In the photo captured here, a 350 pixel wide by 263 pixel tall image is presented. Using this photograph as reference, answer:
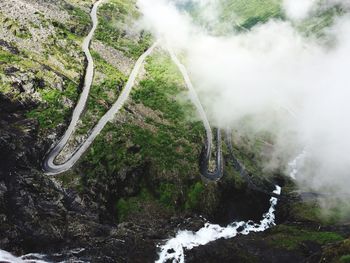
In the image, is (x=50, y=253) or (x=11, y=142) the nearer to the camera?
(x=50, y=253)

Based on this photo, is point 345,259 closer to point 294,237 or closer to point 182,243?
point 294,237

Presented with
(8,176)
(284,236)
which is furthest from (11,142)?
(284,236)

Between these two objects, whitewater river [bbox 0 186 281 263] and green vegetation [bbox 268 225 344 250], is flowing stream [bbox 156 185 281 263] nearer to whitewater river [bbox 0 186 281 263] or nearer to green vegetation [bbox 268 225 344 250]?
whitewater river [bbox 0 186 281 263]

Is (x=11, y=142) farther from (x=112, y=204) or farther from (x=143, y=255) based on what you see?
(x=143, y=255)

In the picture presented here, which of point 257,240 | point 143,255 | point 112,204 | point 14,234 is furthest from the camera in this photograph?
point 112,204

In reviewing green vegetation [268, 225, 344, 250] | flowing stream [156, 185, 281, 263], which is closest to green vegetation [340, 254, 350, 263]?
green vegetation [268, 225, 344, 250]

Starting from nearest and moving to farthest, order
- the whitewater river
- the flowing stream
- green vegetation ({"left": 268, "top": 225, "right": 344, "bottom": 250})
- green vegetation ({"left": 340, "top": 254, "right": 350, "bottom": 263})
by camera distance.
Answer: green vegetation ({"left": 340, "top": 254, "right": 350, "bottom": 263})
the whitewater river
the flowing stream
green vegetation ({"left": 268, "top": 225, "right": 344, "bottom": 250})

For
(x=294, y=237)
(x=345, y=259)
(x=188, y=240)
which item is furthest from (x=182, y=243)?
(x=345, y=259)

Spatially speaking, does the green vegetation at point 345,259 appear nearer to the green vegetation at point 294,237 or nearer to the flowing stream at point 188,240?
the green vegetation at point 294,237

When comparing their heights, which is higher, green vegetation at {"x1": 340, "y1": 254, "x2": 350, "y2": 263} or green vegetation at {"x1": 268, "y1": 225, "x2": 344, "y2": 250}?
green vegetation at {"x1": 268, "y1": 225, "x2": 344, "y2": 250}
